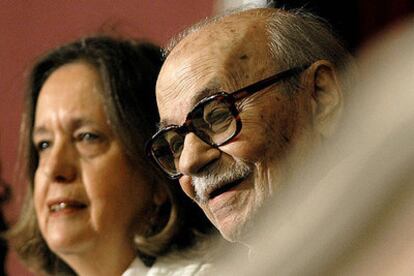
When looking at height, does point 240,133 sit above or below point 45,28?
below

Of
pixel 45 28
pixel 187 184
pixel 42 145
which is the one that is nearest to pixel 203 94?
pixel 187 184

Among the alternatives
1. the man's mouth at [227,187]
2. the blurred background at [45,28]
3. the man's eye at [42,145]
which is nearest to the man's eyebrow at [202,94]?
the man's mouth at [227,187]

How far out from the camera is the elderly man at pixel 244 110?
120 cm

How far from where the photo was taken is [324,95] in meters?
1.24

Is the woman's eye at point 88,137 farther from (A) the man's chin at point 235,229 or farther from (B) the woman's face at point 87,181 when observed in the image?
(A) the man's chin at point 235,229

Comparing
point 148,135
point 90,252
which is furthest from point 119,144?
point 90,252

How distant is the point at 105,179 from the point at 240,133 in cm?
75

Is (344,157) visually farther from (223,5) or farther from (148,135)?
(223,5)

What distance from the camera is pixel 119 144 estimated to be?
1.92 metres

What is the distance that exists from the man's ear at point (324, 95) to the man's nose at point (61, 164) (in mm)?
832

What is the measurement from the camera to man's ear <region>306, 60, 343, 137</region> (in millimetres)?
1223

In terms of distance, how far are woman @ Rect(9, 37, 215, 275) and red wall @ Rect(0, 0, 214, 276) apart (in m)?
0.66

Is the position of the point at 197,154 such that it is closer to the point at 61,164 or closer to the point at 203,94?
the point at 203,94

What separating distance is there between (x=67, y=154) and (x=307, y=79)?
85 cm
